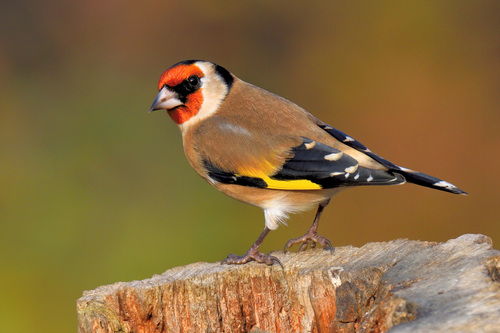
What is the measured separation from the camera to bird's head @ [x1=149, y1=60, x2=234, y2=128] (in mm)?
3939

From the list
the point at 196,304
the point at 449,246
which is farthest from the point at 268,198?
the point at 449,246

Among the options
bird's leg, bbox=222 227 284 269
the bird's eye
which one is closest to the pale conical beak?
the bird's eye

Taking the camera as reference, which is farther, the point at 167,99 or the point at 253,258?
the point at 167,99

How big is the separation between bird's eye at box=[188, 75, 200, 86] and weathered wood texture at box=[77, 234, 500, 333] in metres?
1.38

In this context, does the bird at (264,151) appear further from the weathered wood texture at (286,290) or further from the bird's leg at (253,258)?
the weathered wood texture at (286,290)

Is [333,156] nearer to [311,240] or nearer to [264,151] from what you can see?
[264,151]

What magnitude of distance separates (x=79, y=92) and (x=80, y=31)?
3.23 feet

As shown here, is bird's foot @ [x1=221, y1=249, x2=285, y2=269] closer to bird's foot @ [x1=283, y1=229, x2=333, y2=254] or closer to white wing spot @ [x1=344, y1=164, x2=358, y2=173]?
bird's foot @ [x1=283, y1=229, x2=333, y2=254]

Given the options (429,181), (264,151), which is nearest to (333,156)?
(264,151)

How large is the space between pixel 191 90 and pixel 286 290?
1.67 metres

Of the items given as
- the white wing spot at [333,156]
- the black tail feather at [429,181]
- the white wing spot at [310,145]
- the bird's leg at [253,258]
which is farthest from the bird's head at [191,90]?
the black tail feather at [429,181]

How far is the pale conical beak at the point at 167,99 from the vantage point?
3.90 metres

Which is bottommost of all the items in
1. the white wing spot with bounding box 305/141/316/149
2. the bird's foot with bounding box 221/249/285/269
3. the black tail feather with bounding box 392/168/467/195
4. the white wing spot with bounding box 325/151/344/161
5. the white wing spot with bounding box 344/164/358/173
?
the bird's foot with bounding box 221/249/285/269

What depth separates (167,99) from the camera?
3.95 m
